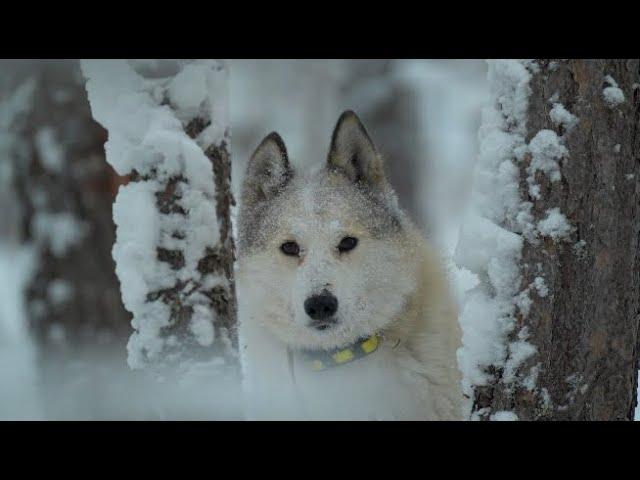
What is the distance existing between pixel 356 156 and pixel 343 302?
79 centimetres

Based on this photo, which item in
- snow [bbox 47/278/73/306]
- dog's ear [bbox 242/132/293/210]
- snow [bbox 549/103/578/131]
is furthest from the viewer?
snow [bbox 47/278/73/306]

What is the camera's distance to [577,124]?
7.01ft

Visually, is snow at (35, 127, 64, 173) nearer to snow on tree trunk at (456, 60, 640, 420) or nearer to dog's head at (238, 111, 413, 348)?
dog's head at (238, 111, 413, 348)

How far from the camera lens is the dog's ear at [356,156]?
306cm

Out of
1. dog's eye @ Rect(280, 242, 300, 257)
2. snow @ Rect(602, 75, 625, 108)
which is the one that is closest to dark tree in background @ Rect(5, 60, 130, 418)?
dog's eye @ Rect(280, 242, 300, 257)

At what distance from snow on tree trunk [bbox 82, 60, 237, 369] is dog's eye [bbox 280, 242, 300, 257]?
402 millimetres

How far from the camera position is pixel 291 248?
292 cm

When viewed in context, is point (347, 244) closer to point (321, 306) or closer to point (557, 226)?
point (321, 306)

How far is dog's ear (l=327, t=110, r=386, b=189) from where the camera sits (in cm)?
306

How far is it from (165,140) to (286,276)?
83 centimetres

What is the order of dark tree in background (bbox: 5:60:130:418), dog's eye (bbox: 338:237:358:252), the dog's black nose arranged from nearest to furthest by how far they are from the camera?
the dog's black nose → dog's eye (bbox: 338:237:358:252) → dark tree in background (bbox: 5:60:130:418)

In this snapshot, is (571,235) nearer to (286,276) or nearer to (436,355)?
(436,355)

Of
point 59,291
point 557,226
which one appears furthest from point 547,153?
point 59,291

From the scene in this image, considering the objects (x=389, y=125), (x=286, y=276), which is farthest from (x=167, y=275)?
(x=389, y=125)
